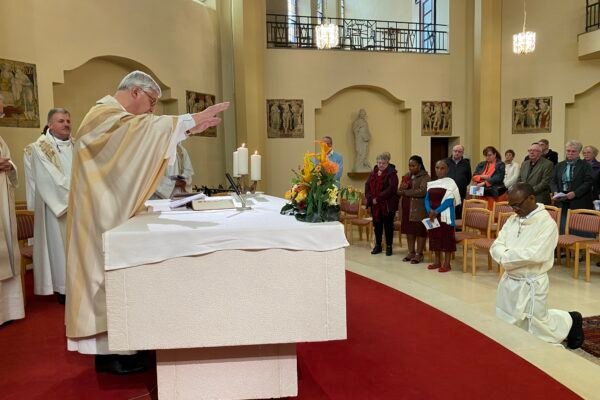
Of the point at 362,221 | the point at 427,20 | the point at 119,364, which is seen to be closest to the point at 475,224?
the point at 362,221

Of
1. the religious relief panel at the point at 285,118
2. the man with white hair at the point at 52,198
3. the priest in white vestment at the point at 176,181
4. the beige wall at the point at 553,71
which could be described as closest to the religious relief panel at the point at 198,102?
the religious relief panel at the point at 285,118

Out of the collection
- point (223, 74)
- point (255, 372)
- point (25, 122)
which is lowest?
point (255, 372)

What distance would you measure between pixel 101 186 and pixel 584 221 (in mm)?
6168

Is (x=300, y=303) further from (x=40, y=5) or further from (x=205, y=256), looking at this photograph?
(x=40, y=5)

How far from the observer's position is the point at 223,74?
11.7 m

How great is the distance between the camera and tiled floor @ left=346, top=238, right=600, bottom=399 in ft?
9.66

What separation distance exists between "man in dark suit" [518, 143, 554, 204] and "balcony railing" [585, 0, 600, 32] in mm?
5616

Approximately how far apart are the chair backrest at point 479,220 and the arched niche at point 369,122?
19.3 feet

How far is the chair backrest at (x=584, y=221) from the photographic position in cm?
610

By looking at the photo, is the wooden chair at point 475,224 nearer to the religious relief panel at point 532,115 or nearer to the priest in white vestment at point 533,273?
the priest in white vestment at point 533,273

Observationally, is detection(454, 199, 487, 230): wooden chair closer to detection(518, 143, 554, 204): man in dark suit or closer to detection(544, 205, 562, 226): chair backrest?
detection(518, 143, 554, 204): man in dark suit

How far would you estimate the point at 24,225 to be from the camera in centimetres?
527

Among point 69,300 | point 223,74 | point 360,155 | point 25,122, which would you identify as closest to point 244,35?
point 223,74

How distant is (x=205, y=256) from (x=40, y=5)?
284 inches
